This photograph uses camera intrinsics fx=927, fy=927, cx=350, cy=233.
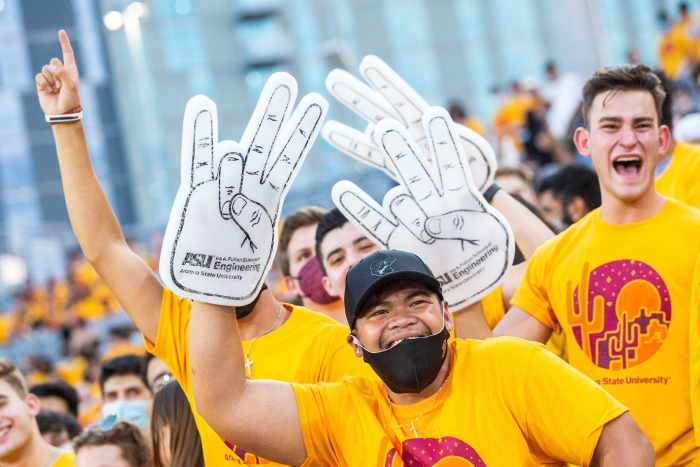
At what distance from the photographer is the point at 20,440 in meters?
4.34

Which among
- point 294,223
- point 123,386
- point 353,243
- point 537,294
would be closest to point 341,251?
point 353,243

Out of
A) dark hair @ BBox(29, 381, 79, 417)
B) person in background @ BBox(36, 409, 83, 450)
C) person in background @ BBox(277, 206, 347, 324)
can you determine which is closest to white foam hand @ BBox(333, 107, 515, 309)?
person in background @ BBox(277, 206, 347, 324)

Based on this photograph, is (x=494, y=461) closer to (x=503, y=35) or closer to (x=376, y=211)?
(x=376, y=211)

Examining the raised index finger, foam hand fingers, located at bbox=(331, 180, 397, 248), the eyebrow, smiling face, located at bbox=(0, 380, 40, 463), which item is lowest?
smiling face, located at bbox=(0, 380, 40, 463)

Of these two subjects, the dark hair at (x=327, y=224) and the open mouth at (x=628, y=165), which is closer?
the open mouth at (x=628, y=165)

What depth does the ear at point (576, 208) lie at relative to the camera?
4.62 metres

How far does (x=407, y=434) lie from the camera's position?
2.48 m

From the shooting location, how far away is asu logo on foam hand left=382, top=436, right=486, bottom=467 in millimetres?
2395

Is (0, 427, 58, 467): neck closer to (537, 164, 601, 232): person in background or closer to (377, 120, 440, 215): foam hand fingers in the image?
(377, 120, 440, 215): foam hand fingers

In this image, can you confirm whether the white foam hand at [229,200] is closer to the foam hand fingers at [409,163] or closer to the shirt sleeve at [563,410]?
the foam hand fingers at [409,163]

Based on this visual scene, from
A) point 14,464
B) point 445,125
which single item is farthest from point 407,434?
point 14,464

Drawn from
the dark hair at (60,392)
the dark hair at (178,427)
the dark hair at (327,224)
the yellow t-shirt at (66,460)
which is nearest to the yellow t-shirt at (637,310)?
the dark hair at (327,224)

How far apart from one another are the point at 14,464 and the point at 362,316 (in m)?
2.60

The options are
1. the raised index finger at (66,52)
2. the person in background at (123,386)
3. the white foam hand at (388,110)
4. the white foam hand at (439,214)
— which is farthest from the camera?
the person in background at (123,386)
